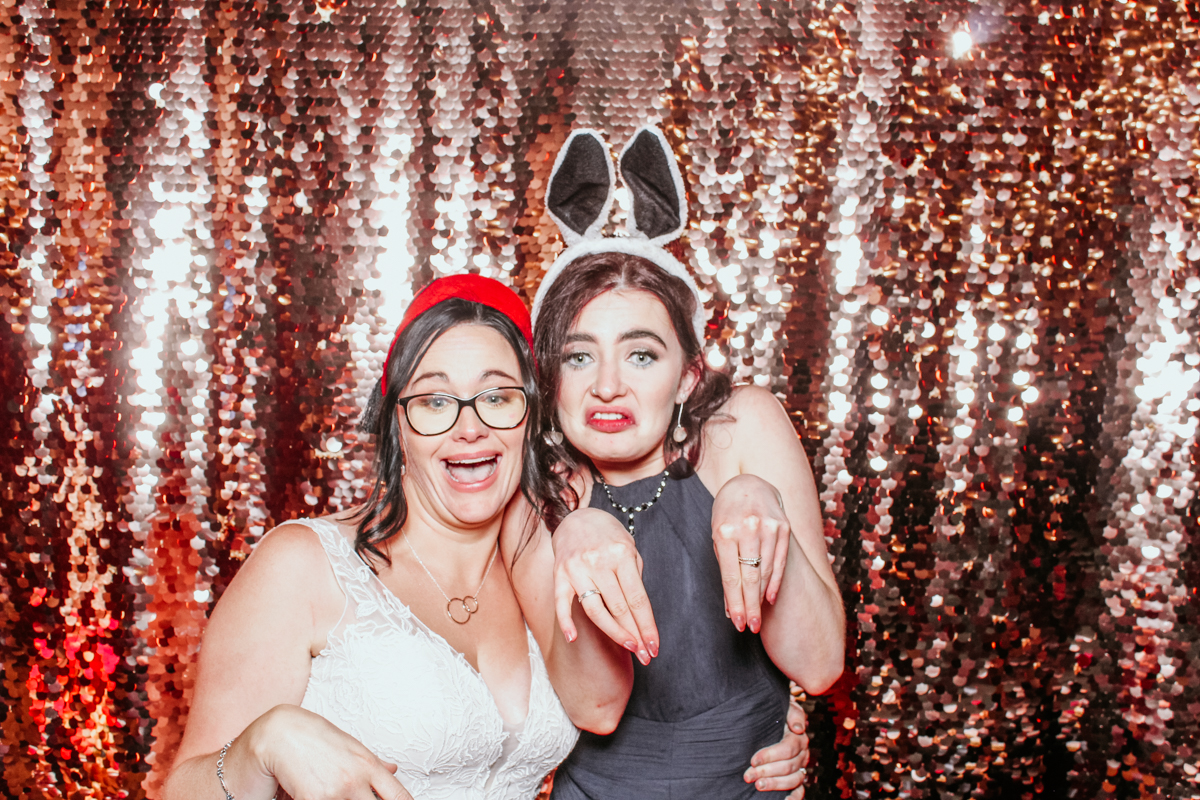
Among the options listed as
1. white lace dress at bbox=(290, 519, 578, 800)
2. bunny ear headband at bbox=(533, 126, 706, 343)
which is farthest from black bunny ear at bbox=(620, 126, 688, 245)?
white lace dress at bbox=(290, 519, 578, 800)

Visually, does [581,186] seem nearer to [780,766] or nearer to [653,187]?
[653,187]

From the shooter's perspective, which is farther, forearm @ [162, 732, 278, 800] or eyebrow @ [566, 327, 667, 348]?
eyebrow @ [566, 327, 667, 348]

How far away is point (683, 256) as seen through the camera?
1746mm

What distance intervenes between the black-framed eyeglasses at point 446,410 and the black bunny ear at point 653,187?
43cm

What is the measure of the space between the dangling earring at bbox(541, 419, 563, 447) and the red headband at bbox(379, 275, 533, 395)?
0.55 ft

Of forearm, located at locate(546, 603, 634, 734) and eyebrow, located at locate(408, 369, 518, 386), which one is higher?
eyebrow, located at locate(408, 369, 518, 386)

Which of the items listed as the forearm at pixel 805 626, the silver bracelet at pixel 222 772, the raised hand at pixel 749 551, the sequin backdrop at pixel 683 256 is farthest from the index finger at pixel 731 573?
the sequin backdrop at pixel 683 256

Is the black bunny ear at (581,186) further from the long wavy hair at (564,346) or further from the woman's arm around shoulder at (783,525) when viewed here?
the woman's arm around shoulder at (783,525)

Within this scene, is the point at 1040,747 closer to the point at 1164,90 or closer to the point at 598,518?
the point at 598,518

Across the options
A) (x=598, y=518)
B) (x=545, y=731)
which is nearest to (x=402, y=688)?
(x=545, y=731)

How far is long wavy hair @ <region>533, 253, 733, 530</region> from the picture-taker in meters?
1.28

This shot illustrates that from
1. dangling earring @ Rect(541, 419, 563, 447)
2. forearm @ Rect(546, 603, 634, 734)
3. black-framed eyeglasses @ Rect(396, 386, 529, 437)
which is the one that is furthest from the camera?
dangling earring @ Rect(541, 419, 563, 447)

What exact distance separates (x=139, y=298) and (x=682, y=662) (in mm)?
1561

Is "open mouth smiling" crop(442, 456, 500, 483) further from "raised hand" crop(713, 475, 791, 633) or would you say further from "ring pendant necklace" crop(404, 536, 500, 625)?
"raised hand" crop(713, 475, 791, 633)
